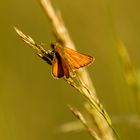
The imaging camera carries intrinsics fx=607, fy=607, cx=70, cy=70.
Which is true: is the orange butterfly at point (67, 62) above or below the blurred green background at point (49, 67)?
below

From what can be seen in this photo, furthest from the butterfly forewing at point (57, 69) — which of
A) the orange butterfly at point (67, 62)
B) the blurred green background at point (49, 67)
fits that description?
the blurred green background at point (49, 67)

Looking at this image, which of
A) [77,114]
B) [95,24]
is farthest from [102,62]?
[77,114]

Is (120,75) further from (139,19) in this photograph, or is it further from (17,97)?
(139,19)

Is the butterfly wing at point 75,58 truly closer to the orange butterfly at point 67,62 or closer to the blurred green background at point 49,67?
the orange butterfly at point 67,62

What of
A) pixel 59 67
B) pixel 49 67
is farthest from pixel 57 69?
pixel 49 67

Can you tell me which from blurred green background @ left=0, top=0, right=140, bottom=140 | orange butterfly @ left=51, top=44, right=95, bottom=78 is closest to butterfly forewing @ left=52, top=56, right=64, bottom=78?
orange butterfly @ left=51, top=44, right=95, bottom=78

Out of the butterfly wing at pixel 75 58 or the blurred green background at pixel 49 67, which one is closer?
the butterfly wing at pixel 75 58

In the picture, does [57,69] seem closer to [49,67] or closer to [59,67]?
[59,67]
